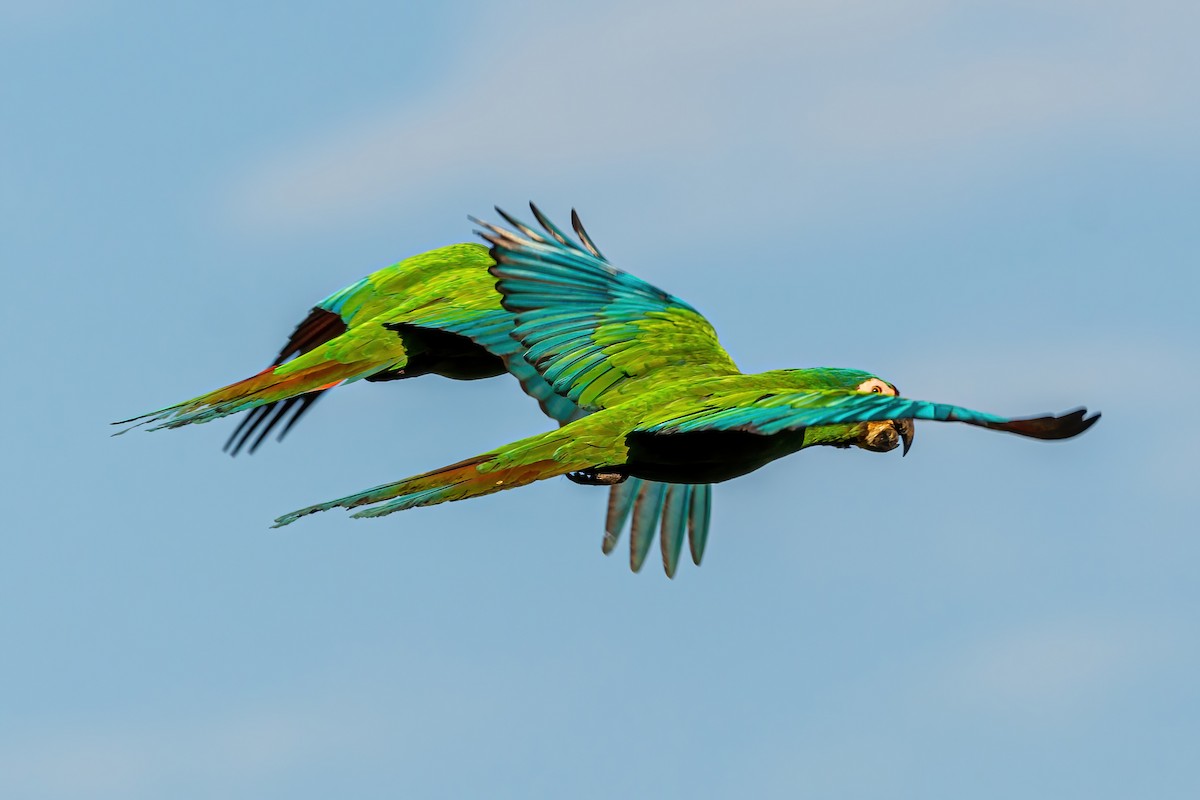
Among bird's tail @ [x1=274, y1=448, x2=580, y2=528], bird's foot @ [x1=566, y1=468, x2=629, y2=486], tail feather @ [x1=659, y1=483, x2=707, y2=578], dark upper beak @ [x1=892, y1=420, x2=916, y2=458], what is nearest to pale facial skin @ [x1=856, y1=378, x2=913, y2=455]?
dark upper beak @ [x1=892, y1=420, x2=916, y2=458]

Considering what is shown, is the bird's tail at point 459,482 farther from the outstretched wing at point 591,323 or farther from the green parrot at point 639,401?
the outstretched wing at point 591,323

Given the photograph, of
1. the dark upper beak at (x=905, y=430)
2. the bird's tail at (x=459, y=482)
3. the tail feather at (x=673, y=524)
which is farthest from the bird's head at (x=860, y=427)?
the tail feather at (x=673, y=524)

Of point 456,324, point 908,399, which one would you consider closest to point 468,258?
point 456,324

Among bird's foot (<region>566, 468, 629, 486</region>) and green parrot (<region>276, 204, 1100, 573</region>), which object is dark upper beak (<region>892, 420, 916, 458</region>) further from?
bird's foot (<region>566, 468, 629, 486</region>)

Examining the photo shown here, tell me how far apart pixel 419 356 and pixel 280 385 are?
46.3 inches

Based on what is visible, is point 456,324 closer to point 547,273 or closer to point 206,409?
point 547,273

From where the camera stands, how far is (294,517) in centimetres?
1492

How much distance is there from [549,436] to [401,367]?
10.5 feet

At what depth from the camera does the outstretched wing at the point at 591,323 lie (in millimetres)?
16688

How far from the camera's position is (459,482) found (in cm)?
1520

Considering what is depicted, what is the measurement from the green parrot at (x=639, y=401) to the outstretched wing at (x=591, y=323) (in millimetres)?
11

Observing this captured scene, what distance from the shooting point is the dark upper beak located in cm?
1608

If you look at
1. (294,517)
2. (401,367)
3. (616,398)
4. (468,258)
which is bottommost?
(294,517)

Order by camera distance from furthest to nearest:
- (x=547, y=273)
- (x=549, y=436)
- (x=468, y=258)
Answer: (x=468, y=258)
(x=547, y=273)
(x=549, y=436)
